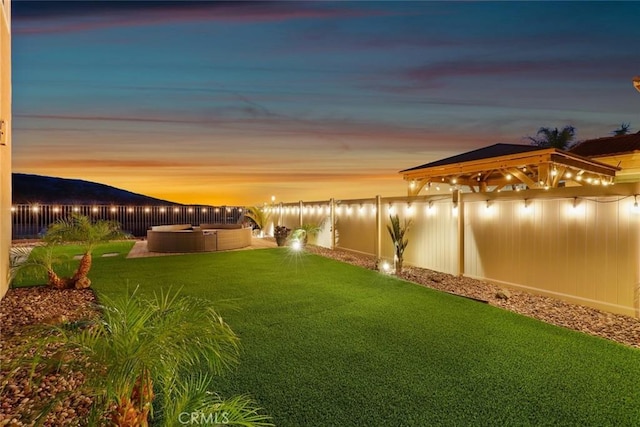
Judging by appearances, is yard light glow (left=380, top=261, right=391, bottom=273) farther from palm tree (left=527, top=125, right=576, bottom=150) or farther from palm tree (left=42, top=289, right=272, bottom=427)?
palm tree (left=527, top=125, right=576, bottom=150)

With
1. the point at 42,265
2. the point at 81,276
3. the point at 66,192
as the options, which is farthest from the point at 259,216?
the point at 66,192

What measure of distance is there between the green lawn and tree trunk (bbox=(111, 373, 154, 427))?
470 mm

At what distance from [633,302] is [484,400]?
3.36 m

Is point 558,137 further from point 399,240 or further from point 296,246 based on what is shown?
point 399,240

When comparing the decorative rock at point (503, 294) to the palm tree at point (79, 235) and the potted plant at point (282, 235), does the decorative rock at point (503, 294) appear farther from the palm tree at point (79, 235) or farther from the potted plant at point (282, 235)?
the potted plant at point (282, 235)

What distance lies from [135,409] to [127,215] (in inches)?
692

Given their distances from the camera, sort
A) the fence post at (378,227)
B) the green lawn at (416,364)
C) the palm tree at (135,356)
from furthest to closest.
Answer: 1. the fence post at (378,227)
2. the green lawn at (416,364)
3. the palm tree at (135,356)

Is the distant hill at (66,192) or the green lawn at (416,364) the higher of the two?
the distant hill at (66,192)

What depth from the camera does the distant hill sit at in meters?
67.1

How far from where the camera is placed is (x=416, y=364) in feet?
9.85

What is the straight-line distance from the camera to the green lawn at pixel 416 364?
2312 millimetres

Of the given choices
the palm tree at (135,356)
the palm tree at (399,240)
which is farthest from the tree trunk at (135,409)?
the palm tree at (399,240)

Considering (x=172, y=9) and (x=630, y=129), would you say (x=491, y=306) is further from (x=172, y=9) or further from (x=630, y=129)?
(x=630, y=129)

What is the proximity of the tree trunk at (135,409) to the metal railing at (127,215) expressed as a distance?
12475 millimetres
